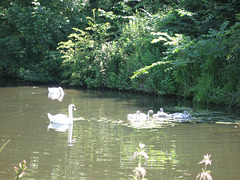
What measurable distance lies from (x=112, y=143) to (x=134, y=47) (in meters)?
14.2

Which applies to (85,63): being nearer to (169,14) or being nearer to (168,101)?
(169,14)

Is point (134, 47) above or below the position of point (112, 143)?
above

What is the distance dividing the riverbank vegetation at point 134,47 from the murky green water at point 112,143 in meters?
2.43

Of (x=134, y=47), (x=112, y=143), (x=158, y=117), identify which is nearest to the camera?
(x=112, y=143)

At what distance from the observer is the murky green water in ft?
24.6

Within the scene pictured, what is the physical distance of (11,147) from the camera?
30.3 feet

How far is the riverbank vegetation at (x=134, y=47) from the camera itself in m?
17.2

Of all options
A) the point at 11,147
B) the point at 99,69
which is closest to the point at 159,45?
the point at 99,69

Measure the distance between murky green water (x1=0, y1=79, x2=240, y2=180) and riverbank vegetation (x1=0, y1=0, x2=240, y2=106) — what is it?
243 cm

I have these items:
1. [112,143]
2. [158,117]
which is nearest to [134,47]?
[158,117]

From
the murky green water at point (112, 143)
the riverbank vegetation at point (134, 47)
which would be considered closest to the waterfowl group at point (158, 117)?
the murky green water at point (112, 143)

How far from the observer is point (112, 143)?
9.80 m

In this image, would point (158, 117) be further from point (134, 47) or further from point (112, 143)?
point (134, 47)

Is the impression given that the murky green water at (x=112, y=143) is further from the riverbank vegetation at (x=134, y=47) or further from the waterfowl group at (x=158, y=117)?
the riverbank vegetation at (x=134, y=47)
